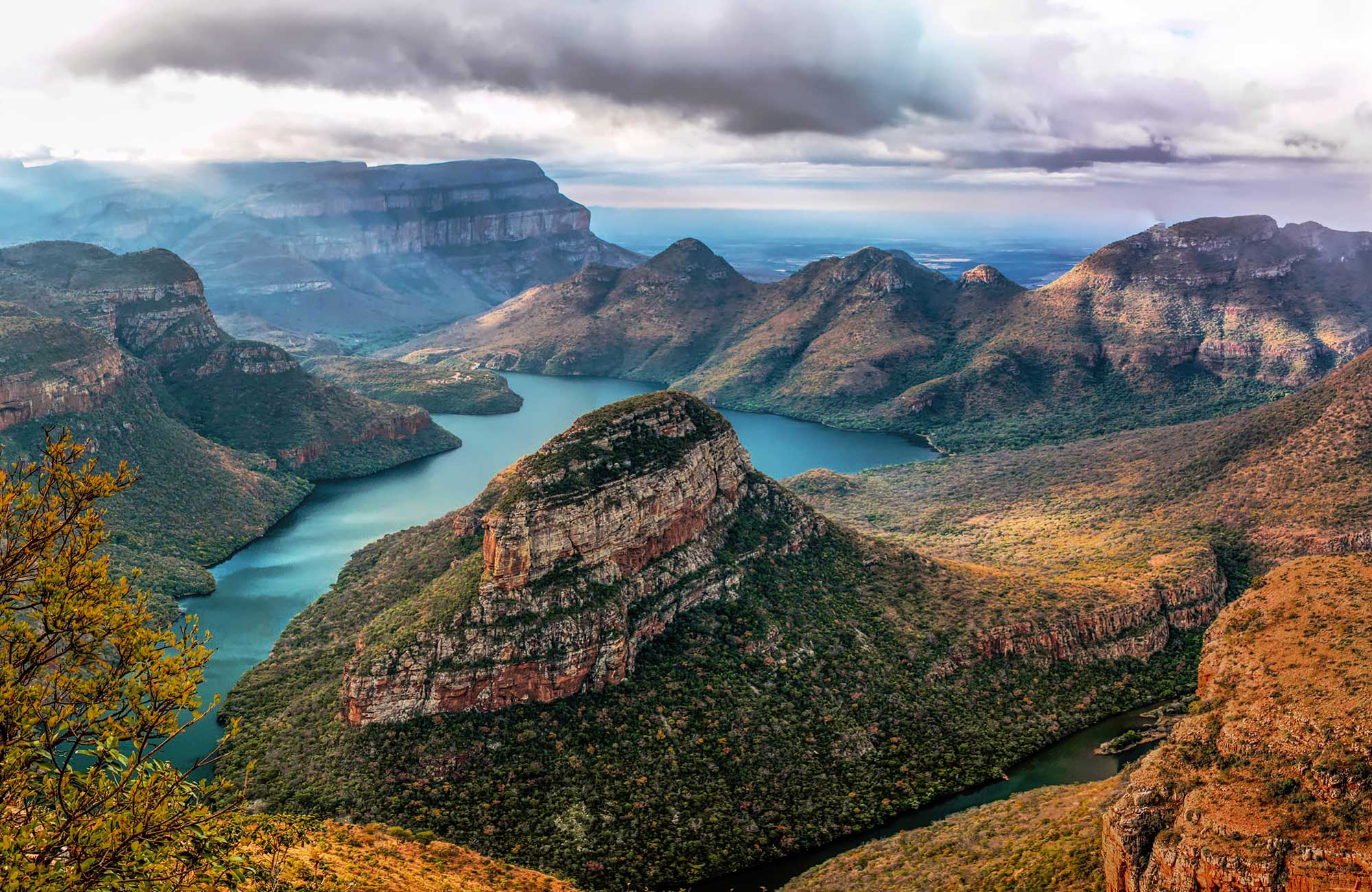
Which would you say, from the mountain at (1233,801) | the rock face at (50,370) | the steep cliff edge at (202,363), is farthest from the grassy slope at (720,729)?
the steep cliff edge at (202,363)

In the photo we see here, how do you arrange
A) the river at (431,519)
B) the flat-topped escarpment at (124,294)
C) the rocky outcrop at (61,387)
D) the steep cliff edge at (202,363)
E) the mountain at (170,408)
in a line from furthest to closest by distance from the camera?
the flat-topped escarpment at (124,294)
the steep cliff edge at (202,363)
the mountain at (170,408)
the rocky outcrop at (61,387)
the river at (431,519)

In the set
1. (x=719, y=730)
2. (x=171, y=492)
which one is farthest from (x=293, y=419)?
(x=719, y=730)

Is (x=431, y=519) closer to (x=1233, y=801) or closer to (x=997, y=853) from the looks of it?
(x=997, y=853)

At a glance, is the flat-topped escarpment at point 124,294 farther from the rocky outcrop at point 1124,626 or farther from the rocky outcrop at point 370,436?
the rocky outcrop at point 1124,626

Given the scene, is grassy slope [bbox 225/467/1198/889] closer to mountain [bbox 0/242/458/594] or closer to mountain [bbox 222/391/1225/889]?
mountain [bbox 222/391/1225/889]

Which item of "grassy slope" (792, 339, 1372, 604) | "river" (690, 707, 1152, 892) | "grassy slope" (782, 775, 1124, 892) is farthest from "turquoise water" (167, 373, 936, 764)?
"grassy slope" (782, 775, 1124, 892)
